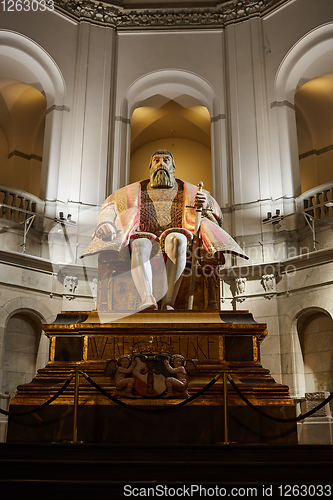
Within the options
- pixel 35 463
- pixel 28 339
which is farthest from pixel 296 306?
pixel 35 463

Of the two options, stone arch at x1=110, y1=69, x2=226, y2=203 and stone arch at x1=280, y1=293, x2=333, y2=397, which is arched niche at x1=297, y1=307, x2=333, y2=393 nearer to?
stone arch at x1=280, y1=293, x2=333, y2=397

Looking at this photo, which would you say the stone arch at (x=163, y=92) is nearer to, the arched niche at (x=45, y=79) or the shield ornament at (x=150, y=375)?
the arched niche at (x=45, y=79)

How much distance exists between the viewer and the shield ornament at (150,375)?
4891 mm

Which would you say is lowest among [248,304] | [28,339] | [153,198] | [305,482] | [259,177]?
[305,482]

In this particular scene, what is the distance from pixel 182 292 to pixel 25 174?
29.7ft

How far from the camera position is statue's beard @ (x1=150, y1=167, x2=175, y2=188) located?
669 cm

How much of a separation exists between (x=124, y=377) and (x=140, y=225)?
85.4 inches

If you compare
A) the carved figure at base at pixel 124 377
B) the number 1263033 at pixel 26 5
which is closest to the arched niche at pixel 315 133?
the number 1263033 at pixel 26 5

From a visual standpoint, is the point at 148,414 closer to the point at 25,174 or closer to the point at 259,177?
the point at 259,177

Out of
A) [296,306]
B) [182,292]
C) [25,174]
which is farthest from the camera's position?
[25,174]

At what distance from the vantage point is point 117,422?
15.9ft

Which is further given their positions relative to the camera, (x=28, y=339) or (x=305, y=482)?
(x=28, y=339)

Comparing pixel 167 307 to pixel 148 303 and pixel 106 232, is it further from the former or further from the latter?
pixel 106 232

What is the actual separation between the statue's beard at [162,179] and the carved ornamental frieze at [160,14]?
632 centimetres
